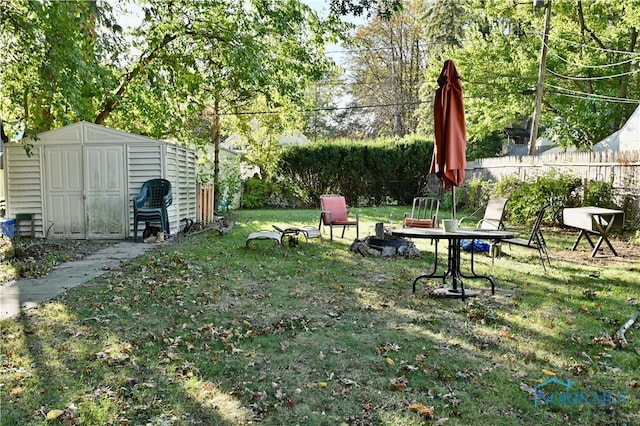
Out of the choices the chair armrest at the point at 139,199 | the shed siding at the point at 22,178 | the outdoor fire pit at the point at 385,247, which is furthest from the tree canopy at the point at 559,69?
the shed siding at the point at 22,178

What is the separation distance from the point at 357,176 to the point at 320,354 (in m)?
16.0

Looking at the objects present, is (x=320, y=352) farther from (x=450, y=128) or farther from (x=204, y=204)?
(x=204, y=204)

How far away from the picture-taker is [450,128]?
4.93 metres

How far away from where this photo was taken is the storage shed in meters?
9.33

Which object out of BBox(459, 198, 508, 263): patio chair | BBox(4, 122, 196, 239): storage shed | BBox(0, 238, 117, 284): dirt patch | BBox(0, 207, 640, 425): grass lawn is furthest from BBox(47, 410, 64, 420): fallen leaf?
BBox(4, 122, 196, 239): storage shed

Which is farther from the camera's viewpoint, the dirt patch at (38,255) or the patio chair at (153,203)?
the patio chair at (153,203)

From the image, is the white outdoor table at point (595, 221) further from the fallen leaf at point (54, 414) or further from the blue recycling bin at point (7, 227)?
the blue recycling bin at point (7, 227)

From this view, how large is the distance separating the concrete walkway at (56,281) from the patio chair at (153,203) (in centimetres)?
128

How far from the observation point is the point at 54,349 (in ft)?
11.5

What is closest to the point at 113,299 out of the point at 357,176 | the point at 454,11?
the point at 357,176

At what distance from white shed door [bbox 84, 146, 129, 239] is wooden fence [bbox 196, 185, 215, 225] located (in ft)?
8.42

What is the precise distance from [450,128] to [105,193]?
24.2 feet

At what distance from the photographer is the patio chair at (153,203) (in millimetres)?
9117

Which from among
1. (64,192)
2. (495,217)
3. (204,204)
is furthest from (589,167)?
(64,192)
